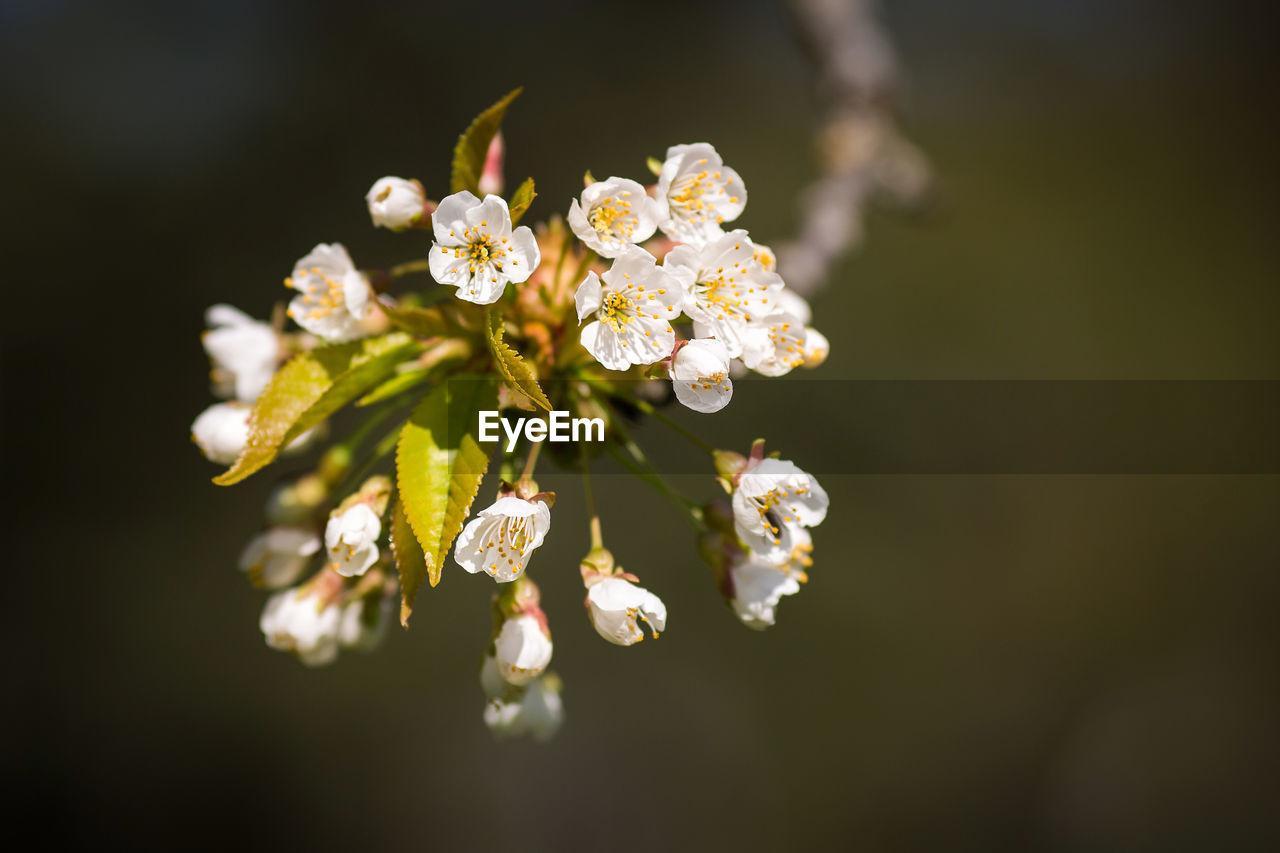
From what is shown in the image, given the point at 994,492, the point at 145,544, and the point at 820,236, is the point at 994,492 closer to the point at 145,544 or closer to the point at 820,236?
the point at 820,236

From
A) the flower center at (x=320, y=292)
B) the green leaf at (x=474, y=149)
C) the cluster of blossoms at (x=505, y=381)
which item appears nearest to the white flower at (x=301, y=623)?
the cluster of blossoms at (x=505, y=381)

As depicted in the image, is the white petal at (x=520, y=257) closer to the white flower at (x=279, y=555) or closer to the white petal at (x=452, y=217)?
the white petal at (x=452, y=217)

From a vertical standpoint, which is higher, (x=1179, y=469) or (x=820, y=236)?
(x=1179, y=469)

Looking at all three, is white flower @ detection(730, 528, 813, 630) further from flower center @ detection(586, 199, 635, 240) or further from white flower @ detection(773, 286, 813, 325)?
flower center @ detection(586, 199, 635, 240)

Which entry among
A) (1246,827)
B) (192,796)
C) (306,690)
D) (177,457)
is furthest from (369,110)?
(1246,827)

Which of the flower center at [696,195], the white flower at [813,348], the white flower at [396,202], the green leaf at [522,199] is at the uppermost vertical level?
the flower center at [696,195]

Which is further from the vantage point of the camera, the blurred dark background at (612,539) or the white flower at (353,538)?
the blurred dark background at (612,539)

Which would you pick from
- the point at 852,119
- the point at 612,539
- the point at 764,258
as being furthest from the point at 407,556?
the point at 612,539
